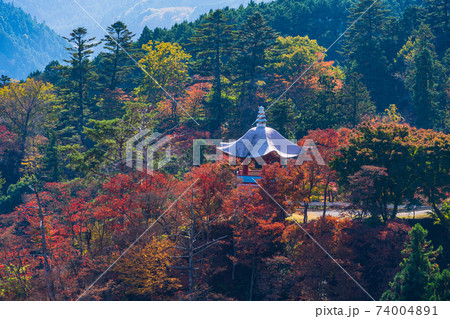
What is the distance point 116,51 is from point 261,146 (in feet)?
105

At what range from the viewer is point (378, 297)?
29.6 metres

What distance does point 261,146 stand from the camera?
3594 cm

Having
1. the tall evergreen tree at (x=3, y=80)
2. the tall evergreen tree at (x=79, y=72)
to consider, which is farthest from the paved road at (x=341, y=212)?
the tall evergreen tree at (x=3, y=80)

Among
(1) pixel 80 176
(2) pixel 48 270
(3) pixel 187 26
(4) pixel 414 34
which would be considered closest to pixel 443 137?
(2) pixel 48 270

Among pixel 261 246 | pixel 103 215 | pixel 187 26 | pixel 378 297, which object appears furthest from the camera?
pixel 187 26

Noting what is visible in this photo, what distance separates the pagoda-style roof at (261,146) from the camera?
117 feet

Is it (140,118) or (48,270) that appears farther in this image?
(140,118)

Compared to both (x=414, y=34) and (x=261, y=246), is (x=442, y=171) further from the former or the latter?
(x=414, y=34)

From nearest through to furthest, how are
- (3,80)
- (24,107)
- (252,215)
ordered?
1. (252,215)
2. (24,107)
3. (3,80)

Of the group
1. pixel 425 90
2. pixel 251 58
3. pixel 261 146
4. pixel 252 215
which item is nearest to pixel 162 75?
pixel 251 58

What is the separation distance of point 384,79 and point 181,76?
23.3m

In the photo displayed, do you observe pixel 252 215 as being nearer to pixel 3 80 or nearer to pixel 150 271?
pixel 150 271

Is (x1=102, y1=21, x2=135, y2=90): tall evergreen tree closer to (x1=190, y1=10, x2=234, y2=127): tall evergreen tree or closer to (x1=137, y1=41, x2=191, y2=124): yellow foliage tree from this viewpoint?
(x1=137, y1=41, x2=191, y2=124): yellow foliage tree

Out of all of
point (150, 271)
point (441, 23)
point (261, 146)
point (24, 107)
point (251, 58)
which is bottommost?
point (150, 271)
